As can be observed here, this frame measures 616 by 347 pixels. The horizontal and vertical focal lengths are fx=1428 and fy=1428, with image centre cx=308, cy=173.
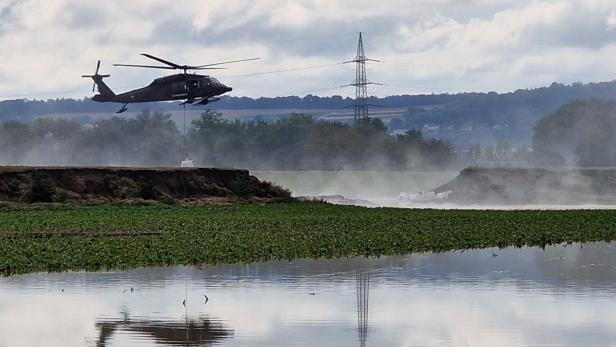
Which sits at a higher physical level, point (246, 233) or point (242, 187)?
point (242, 187)

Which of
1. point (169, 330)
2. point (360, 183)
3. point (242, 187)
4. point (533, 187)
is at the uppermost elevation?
point (242, 187)

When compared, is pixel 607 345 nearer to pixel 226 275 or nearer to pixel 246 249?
pixel 226 275

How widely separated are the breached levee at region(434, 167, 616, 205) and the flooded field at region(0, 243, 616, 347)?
69241 millimetres

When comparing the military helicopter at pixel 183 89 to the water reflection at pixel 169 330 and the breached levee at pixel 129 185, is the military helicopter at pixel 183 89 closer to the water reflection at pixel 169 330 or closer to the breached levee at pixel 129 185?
the breached levee at pixel 129 185

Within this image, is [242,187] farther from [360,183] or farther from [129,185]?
[360,183]

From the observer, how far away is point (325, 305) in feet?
128

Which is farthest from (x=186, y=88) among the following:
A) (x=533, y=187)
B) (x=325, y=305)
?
(x=325, y=305)

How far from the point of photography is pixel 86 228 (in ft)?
215

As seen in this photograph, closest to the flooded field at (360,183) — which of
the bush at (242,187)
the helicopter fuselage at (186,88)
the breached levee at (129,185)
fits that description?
the helicopter fuselage at (186,88)

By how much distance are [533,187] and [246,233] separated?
65.1 meters

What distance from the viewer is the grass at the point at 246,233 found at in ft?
172

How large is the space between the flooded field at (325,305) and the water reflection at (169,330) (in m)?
0.02

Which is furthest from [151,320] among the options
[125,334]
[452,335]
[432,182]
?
[432,182]

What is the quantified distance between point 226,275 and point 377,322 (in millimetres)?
12708
